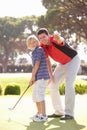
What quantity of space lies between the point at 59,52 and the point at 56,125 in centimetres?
141

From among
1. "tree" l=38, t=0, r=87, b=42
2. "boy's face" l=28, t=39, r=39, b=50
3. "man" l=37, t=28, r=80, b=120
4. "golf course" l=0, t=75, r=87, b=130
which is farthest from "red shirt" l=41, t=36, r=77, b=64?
"tree" l=38, t=0, r=87, b=42

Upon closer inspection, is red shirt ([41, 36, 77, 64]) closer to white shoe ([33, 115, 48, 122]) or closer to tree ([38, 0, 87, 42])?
white shoe ([33, 115, 48, 122])

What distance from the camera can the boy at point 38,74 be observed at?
7.51 metres

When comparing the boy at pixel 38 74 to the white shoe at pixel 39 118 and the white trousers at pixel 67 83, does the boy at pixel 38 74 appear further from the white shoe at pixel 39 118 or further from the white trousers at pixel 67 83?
the white trousers at pixel 67 83

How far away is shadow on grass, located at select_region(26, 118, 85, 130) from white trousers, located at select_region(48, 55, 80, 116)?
0.43 m

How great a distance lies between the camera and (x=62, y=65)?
797 centimetres

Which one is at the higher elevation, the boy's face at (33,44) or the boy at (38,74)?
the boy's face at (33,44)

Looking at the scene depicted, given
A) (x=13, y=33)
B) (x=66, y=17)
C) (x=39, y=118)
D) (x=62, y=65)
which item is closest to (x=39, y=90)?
(x=39, y=118)

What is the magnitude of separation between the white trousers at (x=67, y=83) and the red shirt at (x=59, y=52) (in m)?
0.10

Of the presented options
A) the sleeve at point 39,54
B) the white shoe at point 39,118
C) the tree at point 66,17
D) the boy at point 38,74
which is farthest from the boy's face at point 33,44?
the tree at point 66,17

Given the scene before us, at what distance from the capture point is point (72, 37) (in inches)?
2095

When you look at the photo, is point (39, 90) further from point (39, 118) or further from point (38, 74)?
point (39, 118)

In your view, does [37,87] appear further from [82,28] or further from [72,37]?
[72,37]

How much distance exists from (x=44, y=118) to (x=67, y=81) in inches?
32.7
